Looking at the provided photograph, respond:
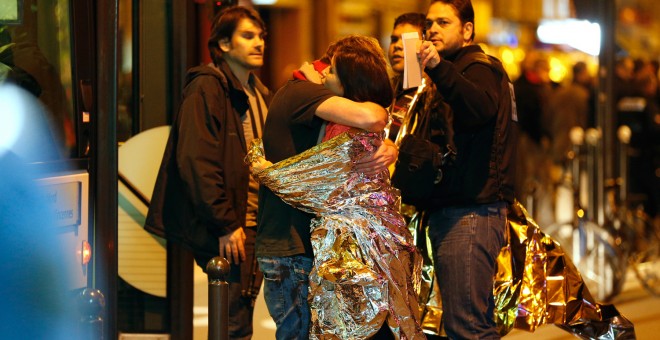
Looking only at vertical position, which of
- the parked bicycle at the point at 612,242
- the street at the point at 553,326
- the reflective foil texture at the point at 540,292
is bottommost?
the street at the point at 553,326

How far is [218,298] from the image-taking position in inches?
183

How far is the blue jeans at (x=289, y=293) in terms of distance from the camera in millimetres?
4547

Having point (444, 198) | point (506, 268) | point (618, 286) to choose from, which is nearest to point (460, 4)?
point (444, 198)

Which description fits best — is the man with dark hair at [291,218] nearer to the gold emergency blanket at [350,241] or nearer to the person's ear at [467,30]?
the gold emergency blanket at [350,241]

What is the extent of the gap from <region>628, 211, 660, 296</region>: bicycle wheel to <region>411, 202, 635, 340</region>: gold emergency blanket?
3822 millimetres

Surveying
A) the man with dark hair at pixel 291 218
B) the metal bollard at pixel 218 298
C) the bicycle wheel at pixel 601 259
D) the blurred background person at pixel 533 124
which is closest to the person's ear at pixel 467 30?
the man with dark hair at pixel 291 218

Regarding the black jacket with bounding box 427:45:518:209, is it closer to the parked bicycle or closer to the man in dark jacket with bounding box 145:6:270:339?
the man in dark jacket with bounding box 145:6:270:339

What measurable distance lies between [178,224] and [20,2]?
1345 mm

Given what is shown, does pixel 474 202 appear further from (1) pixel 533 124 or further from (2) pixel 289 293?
(1) pixel 533 124

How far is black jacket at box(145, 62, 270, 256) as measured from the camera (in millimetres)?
5148

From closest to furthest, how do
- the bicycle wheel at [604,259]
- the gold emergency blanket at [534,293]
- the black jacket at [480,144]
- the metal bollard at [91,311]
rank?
the metal bollard at [91,311], the black jacket at [480,144], the gold emergency blanket at [534,293], the bicycle wheel at [604,259]

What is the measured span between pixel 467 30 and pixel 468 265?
1.14 meters

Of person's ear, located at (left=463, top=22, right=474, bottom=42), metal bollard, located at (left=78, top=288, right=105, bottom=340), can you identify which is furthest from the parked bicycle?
metal bollard, located at (left=78, top=288, right=105, bottom=340)

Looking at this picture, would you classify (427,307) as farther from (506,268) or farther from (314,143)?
(314,143)
